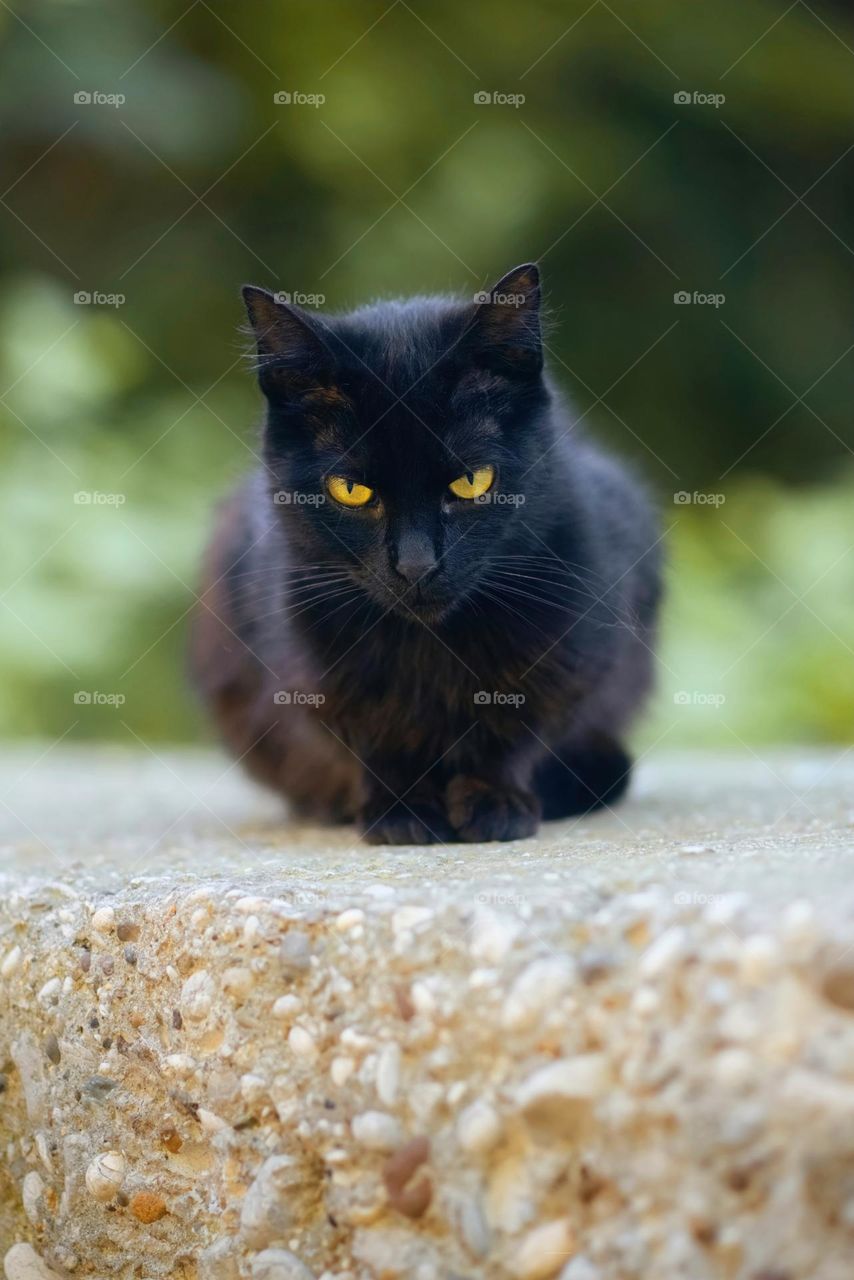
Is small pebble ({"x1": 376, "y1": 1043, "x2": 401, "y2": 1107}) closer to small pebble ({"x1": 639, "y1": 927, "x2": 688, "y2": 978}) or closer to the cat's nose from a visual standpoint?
small pebble ({"x1": 639, "y1": 927, "x2": 688, "y2": 978})

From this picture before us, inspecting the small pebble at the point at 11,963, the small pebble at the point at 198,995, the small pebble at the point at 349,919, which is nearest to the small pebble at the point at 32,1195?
the small pebble at the point at 11,963

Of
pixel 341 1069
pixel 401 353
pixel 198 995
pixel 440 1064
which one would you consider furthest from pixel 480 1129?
pixel 401 353

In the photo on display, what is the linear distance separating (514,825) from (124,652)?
2922 mm

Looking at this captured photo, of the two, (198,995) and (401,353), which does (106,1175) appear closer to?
(198,995)

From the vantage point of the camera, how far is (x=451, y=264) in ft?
16.9

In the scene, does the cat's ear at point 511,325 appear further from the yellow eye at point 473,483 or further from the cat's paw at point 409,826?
the cat's paw at point 409,826

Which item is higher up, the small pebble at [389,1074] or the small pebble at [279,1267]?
the small pebble at [389,1074]

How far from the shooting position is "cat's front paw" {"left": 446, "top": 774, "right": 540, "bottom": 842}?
7.22ft

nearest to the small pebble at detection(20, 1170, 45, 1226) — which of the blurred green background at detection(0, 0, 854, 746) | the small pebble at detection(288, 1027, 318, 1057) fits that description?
the small pebble at detection(288, 1027, 318, 1057)

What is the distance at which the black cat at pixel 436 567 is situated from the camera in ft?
6.79

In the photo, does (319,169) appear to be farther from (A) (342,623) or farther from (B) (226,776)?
(A) (342,623)

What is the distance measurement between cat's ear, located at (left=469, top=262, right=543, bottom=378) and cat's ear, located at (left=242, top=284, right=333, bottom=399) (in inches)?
10.3

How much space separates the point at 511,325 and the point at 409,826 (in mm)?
887

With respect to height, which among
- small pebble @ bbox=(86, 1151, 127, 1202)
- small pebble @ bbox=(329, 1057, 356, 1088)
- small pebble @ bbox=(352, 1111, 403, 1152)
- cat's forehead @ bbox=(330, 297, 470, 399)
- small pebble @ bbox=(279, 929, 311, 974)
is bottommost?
small pebble @ bbox=(86, 1151, 127, 1202)
